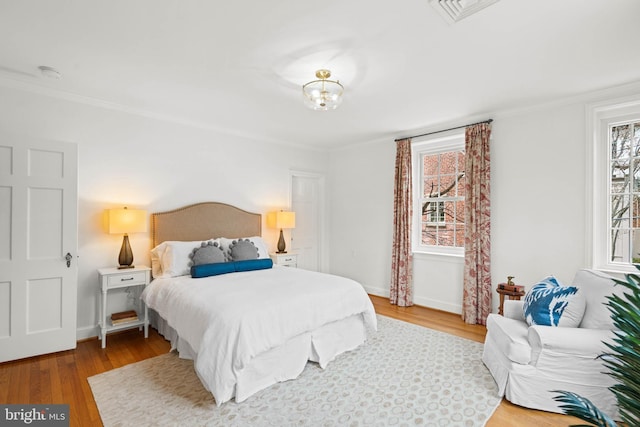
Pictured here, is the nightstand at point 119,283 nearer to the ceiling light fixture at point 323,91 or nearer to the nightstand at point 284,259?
the nightstand at point 284,259

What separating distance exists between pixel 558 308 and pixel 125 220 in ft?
13.5

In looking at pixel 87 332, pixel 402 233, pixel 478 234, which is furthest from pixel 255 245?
pixel 478 234

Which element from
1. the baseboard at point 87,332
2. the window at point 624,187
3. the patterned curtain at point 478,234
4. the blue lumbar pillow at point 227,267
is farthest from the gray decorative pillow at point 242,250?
the window at point 624,187

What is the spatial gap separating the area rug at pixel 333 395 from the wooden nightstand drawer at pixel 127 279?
35.2 inches

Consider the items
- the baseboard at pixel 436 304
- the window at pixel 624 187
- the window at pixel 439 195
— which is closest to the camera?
the window at pixel 624 187

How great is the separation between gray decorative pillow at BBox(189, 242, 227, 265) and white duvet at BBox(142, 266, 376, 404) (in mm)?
229

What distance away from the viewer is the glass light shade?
337 cm

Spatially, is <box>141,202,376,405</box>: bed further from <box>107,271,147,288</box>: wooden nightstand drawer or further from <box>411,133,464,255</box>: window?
<box>411,133,464,255</box>: window

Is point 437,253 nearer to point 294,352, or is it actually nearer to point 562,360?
point 562,360

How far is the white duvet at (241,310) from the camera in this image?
7.23 feet

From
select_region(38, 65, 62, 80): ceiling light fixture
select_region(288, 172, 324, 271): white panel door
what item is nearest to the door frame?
select_region(288, 172, 324, 271): white panel door

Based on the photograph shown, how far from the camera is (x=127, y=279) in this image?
3381 mm

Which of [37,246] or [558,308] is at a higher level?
[37,246]

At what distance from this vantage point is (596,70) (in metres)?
2.79
